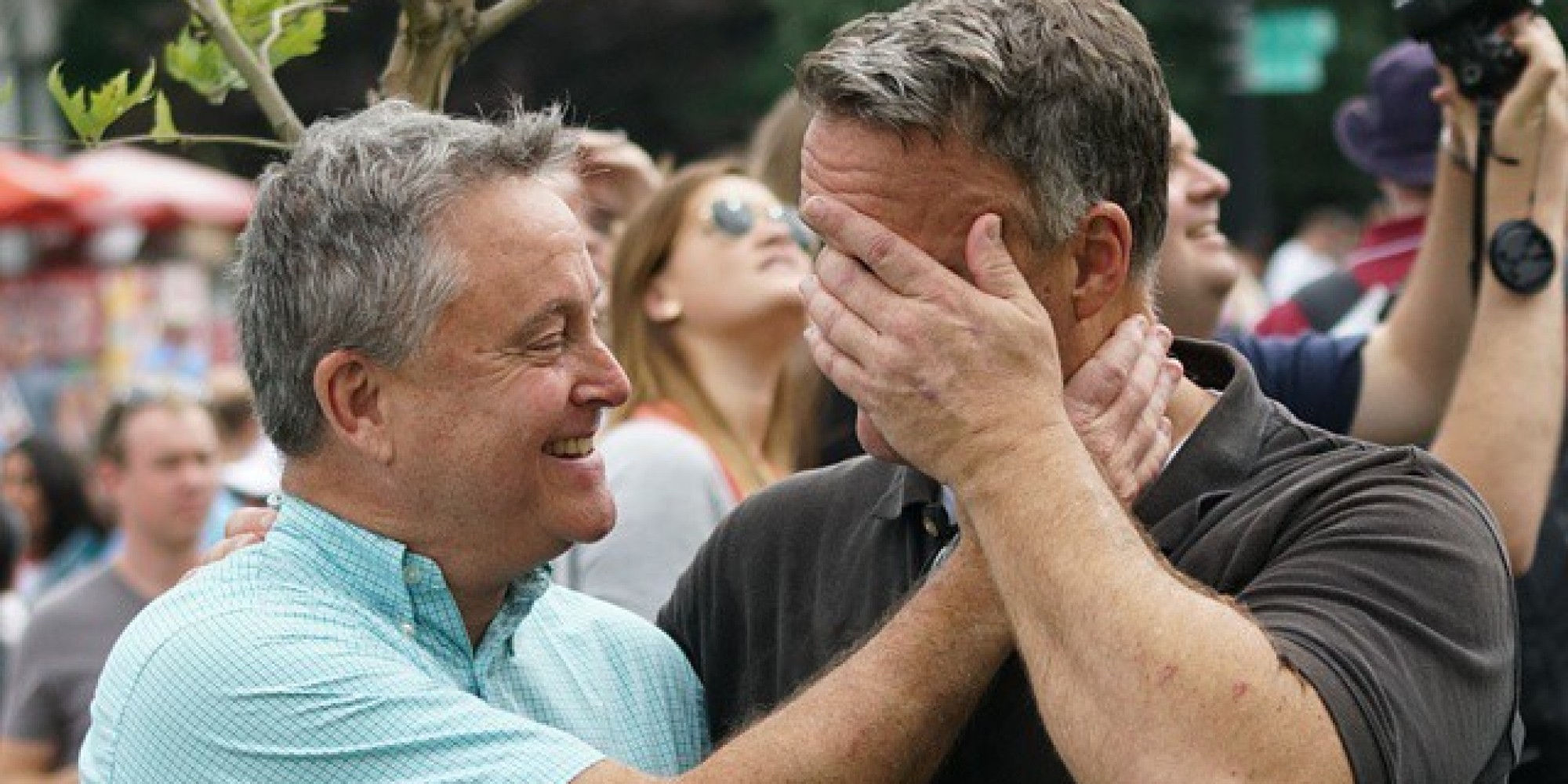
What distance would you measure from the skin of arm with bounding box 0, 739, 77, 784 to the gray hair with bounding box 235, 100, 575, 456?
4062 millimetres

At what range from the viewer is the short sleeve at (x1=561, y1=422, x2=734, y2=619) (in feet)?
16.4

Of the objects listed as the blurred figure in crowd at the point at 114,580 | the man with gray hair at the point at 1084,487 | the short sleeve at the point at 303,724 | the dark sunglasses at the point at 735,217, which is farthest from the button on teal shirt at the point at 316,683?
the blurred figure in crowd at the point at 114,580

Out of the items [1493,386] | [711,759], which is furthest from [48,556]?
Answer: [711,759]

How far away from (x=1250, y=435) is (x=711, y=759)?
0.73 metres

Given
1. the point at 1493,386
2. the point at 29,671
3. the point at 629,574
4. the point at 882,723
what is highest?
the point at 882,723

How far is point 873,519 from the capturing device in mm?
3311

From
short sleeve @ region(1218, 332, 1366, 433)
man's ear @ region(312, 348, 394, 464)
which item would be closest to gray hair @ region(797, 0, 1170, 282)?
man's ear @ region(312, 348, 394, 464)

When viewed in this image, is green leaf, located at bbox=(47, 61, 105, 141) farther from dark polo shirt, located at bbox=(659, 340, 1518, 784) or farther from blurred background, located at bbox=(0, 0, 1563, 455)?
blurred background, located at bbox=(0, 0, 1563, 455)

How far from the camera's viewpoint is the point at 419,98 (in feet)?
12.1

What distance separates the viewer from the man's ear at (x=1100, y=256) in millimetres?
3053

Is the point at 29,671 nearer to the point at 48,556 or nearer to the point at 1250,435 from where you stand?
the point at 48,556

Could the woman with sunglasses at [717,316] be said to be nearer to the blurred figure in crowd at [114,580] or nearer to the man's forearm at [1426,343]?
the man's forearm at [1426,343]

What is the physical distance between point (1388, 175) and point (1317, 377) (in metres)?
1.50

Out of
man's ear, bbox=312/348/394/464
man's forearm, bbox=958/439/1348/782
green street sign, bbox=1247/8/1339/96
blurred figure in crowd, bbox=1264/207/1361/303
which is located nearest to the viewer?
man's forearm, bbox=958/439/1348/782
